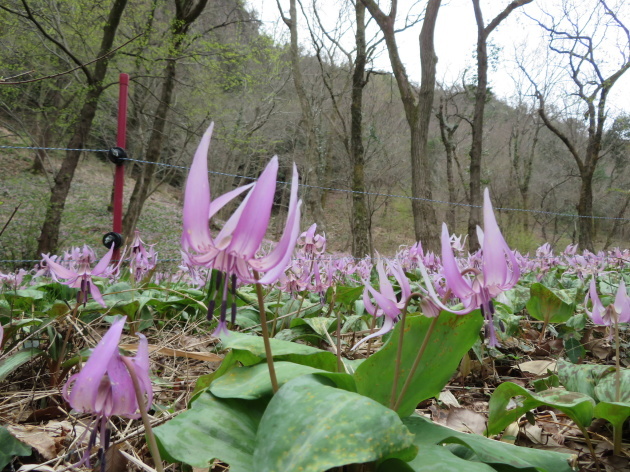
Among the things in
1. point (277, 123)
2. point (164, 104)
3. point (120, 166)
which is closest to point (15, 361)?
point (120, 166)

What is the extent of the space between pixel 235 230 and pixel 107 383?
0.98 ft

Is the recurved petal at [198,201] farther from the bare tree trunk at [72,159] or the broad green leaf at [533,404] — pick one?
the bare tree trunk at [72,159]

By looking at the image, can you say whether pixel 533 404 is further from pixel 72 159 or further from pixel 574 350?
pixel 72 159

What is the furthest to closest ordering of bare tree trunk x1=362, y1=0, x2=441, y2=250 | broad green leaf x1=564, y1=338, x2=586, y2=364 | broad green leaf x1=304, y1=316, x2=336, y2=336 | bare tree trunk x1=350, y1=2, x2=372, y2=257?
bare tree trunk x1=350, y1=2, x2=372, y2=257 → bare tree trunk x1=362, y1=0, x2=441, y2=250 → broad green leaf x1=564, y1=338, x2=586, y2=364 → broad green leaf x1=304, y1=316, x2=336, y2=336

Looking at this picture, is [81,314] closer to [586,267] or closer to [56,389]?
[56,389]

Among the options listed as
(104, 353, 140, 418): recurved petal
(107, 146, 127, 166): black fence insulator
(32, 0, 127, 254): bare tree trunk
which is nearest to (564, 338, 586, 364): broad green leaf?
(104, 353, 140, 418): recurved petal

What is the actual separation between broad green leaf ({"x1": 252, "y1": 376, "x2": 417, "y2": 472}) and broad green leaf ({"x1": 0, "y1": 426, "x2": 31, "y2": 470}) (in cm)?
63

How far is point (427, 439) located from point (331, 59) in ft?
52.0

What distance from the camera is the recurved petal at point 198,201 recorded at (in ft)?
1.78

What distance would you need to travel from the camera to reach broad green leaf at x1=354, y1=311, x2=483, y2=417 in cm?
86

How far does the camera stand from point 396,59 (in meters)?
8.65

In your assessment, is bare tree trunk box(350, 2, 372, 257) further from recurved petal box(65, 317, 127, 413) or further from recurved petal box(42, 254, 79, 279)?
recurved petal box(65, 317, 127, 413)

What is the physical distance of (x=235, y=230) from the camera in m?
0.62

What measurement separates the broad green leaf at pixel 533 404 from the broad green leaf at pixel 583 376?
0.67 feet
